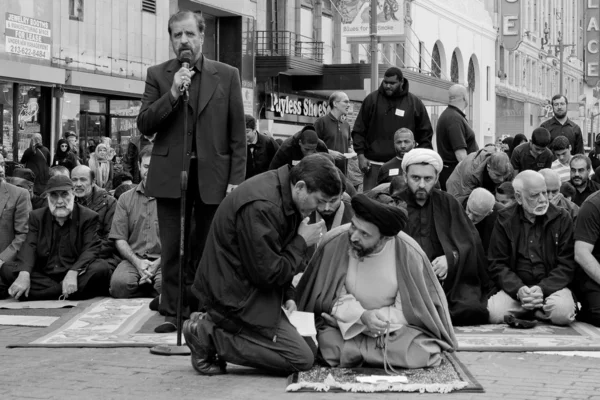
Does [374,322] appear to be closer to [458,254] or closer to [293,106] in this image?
[458,254]

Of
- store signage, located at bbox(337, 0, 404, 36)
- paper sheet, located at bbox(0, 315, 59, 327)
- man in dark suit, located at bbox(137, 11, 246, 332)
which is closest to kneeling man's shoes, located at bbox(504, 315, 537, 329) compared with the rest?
man in dark suit, located at bbox(137, 11, 246, 332)

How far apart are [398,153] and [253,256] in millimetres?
4805

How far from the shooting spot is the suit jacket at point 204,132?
27.8 ft

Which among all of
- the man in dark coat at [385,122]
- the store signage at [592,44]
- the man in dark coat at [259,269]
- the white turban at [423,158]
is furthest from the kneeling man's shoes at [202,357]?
the store signage at [592,44]

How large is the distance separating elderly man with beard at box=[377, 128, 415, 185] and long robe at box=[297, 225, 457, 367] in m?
3.79

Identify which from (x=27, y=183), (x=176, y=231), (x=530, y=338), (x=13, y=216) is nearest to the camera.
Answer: (x=176, y=231)

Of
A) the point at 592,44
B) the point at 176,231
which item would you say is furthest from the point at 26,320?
the point at 592,44

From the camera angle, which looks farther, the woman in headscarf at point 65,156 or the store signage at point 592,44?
the store signage at point 592,44

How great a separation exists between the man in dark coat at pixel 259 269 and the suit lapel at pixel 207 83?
161cm

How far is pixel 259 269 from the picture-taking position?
681cm

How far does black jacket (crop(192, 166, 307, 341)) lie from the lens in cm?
682

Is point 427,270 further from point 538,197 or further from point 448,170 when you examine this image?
point 448,170

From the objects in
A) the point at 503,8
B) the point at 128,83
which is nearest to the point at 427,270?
the point at 128,83

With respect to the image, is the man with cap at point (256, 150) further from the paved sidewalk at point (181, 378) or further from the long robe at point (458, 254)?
the paved sidewalk at point (181, 378)
